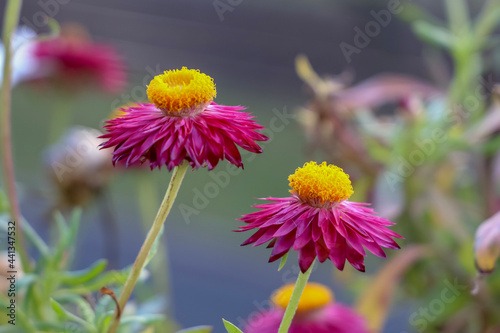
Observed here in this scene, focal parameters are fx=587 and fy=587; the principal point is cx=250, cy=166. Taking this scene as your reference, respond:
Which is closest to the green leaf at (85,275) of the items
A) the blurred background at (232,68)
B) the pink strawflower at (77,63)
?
the pink strawflower at (77,63)

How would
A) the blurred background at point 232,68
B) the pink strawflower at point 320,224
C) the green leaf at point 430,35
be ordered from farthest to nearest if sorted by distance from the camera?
the blurred background at point 232,68 < the green leaf at point 430,35 < the pink strawflower at point 320,224

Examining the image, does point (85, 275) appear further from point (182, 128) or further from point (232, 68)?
point (232, 68)

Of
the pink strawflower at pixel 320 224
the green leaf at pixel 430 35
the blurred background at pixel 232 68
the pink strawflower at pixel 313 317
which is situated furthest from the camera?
the blurred background at pixel 232 68

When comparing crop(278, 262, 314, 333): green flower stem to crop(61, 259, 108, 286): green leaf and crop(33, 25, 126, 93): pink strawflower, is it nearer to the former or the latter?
crop(61, 259, 108, 286): green leaf

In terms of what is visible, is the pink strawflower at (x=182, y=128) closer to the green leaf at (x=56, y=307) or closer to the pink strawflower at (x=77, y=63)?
the green leaf at (x=56, y=307)

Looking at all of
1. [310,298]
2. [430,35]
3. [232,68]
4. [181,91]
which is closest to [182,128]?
[181,91]

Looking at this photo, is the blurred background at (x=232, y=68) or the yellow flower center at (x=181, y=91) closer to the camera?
the yellow flower center at (x=181, y=91)

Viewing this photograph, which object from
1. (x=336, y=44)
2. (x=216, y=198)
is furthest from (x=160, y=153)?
(x=216, y=198)
